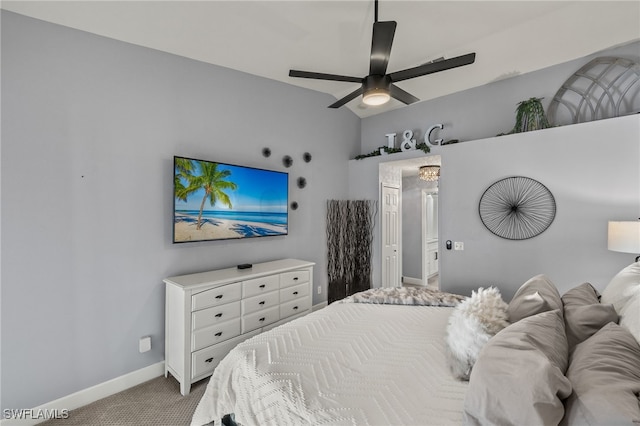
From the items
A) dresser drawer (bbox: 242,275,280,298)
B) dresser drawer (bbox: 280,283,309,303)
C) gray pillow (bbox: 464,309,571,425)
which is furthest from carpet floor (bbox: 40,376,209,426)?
gray pillow (bbox: 464,309,571,425)

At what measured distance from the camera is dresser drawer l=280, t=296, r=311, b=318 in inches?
116

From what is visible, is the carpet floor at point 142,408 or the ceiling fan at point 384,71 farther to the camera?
the carpet floor at point 142,408

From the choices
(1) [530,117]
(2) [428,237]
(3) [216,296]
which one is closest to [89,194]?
(3) [216,296]

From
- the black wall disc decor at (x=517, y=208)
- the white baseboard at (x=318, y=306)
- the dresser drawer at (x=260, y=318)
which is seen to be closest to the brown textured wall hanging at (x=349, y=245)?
the white baseboard at (x=318, y=306)

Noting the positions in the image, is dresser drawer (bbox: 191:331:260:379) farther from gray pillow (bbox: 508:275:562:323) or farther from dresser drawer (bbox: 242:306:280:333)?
gray pillow (bbox: 508:275:562:323)

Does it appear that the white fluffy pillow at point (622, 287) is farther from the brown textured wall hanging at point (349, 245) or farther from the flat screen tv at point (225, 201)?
the brown textured wall hanging at point (349, 245)

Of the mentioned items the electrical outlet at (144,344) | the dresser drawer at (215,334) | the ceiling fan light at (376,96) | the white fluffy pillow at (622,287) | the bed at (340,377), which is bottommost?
the electrical outlet at (144,344)

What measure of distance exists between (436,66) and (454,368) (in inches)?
74.4

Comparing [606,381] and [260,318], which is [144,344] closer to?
[260,318]

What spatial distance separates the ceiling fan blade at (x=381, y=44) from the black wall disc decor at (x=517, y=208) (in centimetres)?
203

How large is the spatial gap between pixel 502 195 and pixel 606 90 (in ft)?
4.41

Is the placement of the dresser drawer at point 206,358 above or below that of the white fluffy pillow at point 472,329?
below

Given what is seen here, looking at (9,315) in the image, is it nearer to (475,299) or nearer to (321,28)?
(475,299)

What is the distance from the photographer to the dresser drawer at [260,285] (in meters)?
2.62
